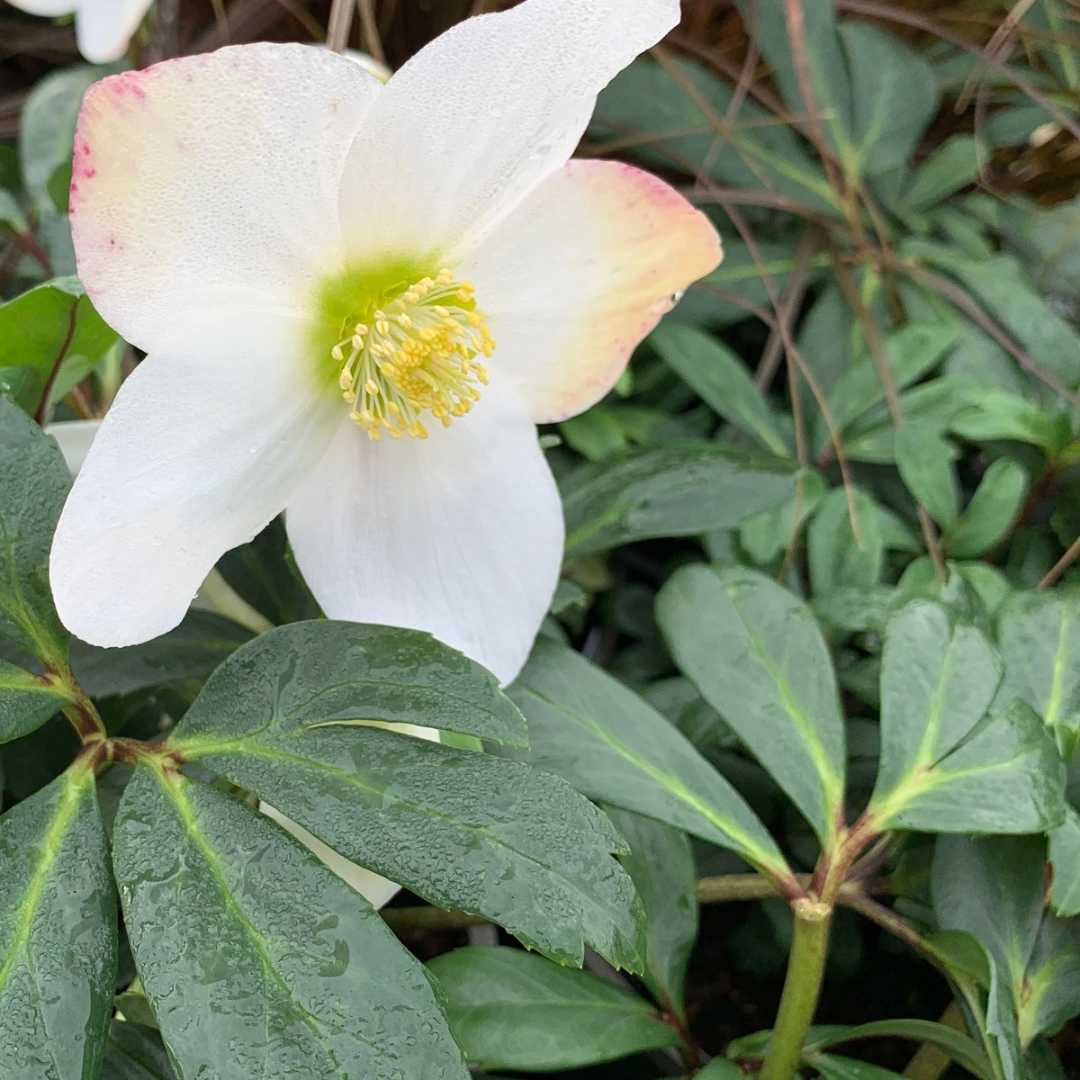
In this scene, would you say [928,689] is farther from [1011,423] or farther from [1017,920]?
[1011,423]

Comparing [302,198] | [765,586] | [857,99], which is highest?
[302,198]

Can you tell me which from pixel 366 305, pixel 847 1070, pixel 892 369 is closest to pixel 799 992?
pixel 847 1070

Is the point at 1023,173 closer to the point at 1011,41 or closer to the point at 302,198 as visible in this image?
the point at 1011,41

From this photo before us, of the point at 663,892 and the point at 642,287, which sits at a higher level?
the point at 642,287

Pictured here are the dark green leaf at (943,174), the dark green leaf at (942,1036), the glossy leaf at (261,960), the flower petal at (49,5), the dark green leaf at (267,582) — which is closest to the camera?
the glossy leaf at (261,960)

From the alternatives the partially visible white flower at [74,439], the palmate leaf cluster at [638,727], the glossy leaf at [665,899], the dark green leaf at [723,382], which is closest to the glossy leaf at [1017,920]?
the palmate leaf cluster at [638,727]

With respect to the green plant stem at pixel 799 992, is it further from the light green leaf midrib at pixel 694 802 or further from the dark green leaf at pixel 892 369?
the dark green leaf at pixel 892 369

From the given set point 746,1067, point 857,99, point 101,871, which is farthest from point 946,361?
point 101,871
